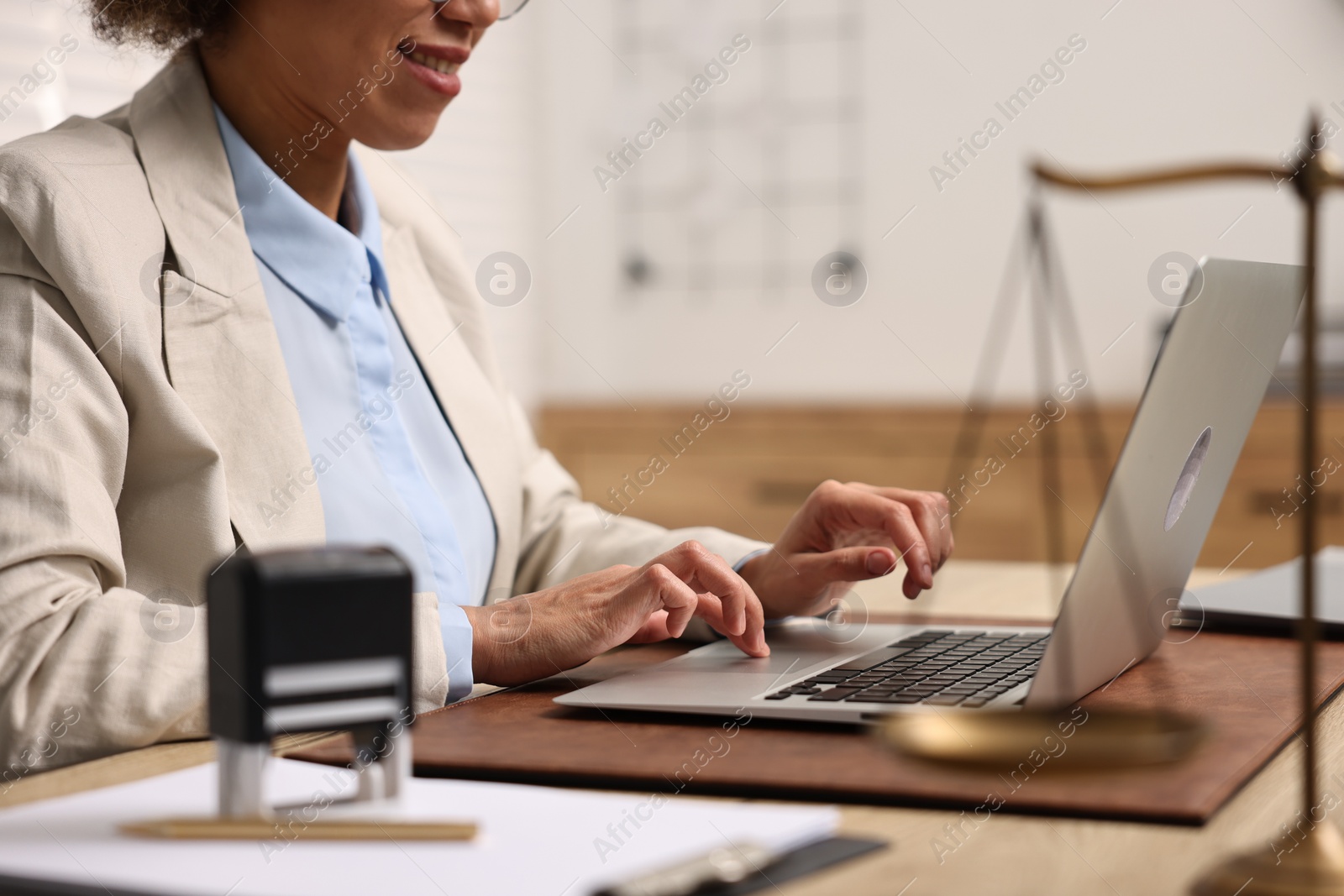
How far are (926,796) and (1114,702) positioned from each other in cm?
26

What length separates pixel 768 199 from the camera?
3.63 meters

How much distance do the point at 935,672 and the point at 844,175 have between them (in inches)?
110

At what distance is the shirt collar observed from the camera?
1206 millimetres

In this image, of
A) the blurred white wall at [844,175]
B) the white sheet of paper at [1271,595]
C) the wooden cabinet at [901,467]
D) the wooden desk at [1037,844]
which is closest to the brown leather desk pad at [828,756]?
the wooden desk at [1037,844]

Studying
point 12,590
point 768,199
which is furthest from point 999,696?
point 768,199

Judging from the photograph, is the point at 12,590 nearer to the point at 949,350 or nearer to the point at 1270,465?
the point at 1270,465

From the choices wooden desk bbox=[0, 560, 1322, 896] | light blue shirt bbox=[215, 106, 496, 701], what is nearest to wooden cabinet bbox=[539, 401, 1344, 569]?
light blue shirt bbox=[215, 106, 496, 701]

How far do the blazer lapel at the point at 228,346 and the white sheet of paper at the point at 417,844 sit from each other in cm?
43

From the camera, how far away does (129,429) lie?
98cm

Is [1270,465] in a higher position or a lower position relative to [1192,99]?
lower

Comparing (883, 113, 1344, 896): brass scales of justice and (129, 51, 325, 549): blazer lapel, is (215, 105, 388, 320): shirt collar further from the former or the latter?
(883, 113, 1344, 896): brass scales of justice

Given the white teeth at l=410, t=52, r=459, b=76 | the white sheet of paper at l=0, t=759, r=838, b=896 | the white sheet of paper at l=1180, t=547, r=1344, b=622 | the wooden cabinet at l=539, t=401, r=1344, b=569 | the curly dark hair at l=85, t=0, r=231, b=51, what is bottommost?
the wooden cabinet at l=539, t=401, r=1344, b=569

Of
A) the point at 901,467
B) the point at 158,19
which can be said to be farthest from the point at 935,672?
the point at 901,467

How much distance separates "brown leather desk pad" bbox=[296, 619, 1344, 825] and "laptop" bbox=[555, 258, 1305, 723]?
0.02 meters
